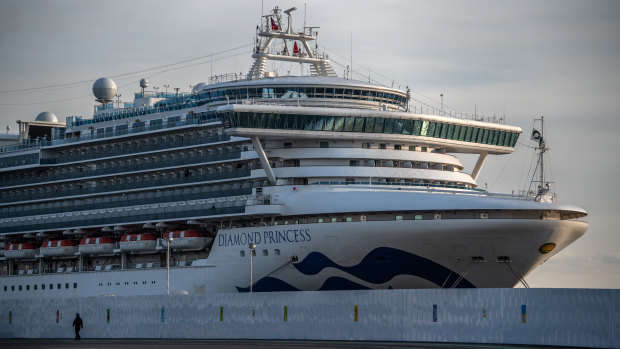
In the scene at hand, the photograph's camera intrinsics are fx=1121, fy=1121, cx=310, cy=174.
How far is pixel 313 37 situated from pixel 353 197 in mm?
20890

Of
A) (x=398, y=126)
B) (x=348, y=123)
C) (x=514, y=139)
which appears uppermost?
(x=348, y=123)

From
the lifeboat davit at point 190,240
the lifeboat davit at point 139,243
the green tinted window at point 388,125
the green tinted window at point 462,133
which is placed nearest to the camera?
the green tinted window at point 388,125

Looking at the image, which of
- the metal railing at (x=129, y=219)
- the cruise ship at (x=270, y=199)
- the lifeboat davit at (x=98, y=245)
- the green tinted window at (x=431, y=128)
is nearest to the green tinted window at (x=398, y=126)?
the cruise ship at (x=270, y=199)

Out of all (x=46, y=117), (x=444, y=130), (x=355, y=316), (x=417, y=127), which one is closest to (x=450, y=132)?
(x=444, y=130)

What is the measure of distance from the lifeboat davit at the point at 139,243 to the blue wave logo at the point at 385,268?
46.2 ft

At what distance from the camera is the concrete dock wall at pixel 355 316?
131ft

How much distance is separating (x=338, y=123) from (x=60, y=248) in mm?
23877

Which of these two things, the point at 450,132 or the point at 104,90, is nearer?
the point at 450,132

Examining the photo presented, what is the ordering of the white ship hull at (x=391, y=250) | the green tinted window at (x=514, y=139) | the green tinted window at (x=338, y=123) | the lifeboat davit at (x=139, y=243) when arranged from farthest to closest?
1. the green tinted window at (x=514, y=139)
2. the lifeboat davit at (x=139, y=243)
3. the green tinted window at (x=338, y=123)
4. the white ship hull at (x=391, y=250)

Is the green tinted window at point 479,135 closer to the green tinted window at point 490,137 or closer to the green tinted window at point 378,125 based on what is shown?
the green tinted window at point 490,137

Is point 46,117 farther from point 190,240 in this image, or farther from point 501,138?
point 501,138

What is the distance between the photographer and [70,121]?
8106cm

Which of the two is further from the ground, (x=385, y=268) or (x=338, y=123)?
(x=338, y=123)

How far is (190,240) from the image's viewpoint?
64.8 meters
